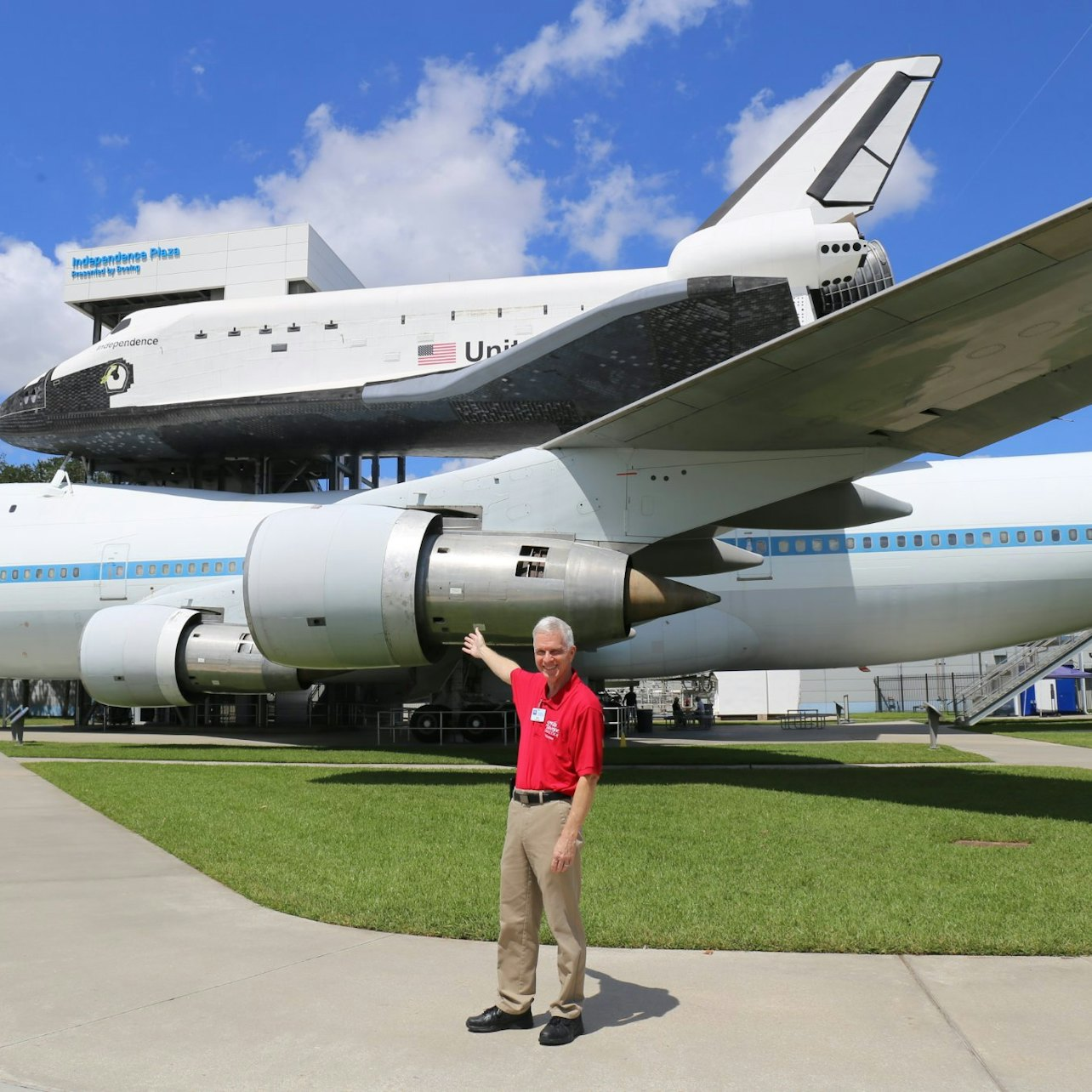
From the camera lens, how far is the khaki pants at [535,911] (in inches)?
133

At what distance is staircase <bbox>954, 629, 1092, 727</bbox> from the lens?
926 inches

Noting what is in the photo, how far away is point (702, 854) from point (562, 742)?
11.0 feet

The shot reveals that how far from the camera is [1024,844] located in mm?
6762

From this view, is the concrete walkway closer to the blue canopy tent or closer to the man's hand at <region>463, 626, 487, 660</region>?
the man's hand at <region>463, 626, 487, 660</region>

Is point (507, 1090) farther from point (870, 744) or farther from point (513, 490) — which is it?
point (870, 744)

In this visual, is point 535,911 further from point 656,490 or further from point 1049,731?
point 1049,731

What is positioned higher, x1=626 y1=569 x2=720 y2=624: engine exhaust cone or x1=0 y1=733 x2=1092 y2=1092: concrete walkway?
x1=626 y1=569 x2=720 y2=624: engine exhaust cone

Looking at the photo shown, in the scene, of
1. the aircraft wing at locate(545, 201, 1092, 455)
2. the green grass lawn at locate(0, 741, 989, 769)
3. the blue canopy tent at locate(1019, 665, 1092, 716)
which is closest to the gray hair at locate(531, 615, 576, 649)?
the aircraft wing at locate(545, 201, 1092, 455)

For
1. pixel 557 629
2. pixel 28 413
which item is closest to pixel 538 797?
pixel 557 629

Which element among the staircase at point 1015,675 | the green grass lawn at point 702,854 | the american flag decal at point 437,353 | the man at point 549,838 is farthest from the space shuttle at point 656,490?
the staircase at point 1015,675

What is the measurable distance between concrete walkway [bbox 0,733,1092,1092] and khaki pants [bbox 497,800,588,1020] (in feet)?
0.49

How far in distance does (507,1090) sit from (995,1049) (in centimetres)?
165

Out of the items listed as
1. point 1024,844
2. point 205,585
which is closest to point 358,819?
point 1024,844

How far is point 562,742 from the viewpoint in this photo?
3.59 meters
